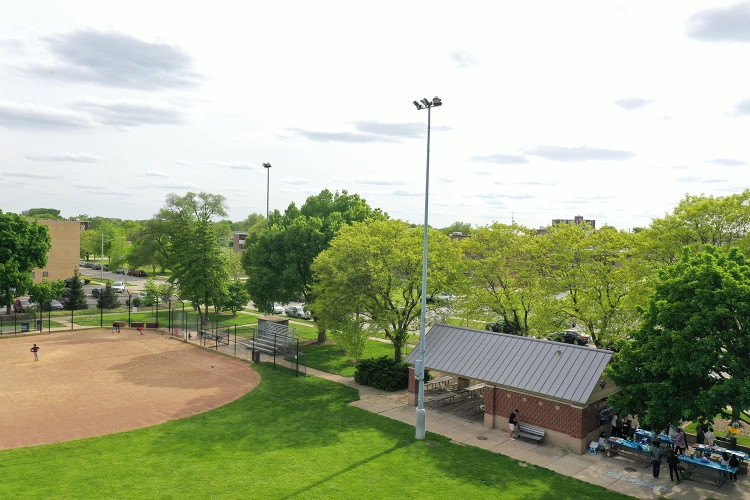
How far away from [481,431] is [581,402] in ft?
16.9

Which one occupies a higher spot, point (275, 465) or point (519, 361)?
point (519, 361)

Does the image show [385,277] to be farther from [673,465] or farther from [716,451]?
[716,451]

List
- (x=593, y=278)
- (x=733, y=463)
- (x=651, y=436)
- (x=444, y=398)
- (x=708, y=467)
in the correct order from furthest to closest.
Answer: (x=593, y=278), (x=444, y=398), (x=651, y=436), (x=708, y=467), (x=733, y=463)

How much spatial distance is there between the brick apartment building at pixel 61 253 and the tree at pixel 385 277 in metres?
55.2

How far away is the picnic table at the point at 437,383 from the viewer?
31.5 m

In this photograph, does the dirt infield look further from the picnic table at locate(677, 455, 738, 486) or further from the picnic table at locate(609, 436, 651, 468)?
the picnic table at locate(677, 455, 738, 486)

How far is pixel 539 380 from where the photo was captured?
24.4m

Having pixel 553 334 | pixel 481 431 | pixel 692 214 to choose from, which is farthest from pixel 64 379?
pixel 692 214

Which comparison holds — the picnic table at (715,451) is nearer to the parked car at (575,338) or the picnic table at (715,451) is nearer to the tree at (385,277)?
the tree at (385,277)

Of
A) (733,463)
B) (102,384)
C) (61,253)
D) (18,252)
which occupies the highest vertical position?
(18,252)

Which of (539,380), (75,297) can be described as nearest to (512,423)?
(539,380)

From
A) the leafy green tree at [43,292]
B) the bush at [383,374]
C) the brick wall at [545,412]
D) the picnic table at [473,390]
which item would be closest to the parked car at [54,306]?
the leafy green tree at [43,292]

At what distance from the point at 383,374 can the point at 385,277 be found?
5792 millimetres

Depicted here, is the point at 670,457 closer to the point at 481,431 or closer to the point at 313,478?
the point at 481,431
